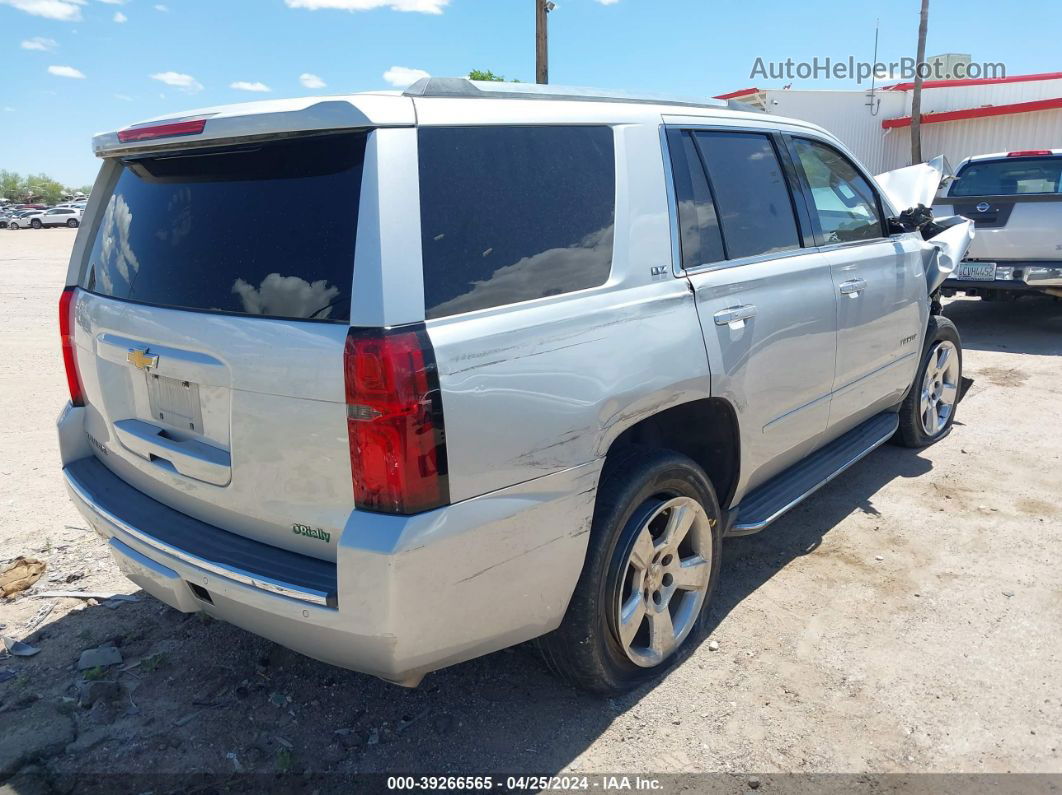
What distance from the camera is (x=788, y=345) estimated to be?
11.1ft

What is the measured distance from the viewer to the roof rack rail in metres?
2.33

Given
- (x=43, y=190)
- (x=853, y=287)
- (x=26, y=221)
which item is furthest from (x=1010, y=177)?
(x=43, y=190)

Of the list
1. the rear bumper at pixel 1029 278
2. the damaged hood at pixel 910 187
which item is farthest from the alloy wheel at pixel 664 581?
the rear bumper at pixel 1029 278

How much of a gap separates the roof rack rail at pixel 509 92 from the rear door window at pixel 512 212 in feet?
0.46

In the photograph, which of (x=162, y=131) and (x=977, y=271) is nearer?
(x=162, y=131)

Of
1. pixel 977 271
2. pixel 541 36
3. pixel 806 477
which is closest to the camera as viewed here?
pixel 806 477

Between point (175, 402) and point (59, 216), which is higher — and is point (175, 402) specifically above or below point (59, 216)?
below

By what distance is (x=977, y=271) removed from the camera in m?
8.85

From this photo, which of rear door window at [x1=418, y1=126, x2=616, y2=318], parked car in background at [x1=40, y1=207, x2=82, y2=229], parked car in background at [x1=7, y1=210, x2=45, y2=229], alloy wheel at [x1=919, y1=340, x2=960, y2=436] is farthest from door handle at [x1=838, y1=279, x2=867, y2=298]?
parked car in background at [x1=7, y1=210, x2=45, y2=229]

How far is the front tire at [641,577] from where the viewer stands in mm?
2596

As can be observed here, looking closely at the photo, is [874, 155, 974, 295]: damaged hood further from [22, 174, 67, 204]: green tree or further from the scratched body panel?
[22, 174, 67, 204]: green tree

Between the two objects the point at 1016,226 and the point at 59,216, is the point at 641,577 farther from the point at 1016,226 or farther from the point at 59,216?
the point at 59,216

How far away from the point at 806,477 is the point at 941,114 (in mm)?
26357

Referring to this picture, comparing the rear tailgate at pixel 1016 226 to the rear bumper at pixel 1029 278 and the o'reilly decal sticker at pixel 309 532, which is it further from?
the o'reilly decal sticker at pixel 309 532
